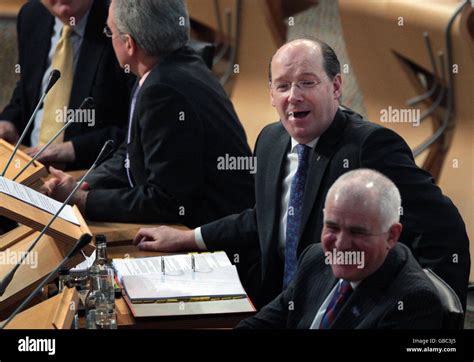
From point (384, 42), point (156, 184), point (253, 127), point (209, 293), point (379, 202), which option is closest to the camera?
point (379, 202)

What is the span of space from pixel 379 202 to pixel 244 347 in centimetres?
50

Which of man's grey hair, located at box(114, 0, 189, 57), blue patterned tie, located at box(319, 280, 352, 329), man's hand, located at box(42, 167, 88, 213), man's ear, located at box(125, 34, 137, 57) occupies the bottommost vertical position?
blue patterned tie, located at box(319, 280, 352, 329)

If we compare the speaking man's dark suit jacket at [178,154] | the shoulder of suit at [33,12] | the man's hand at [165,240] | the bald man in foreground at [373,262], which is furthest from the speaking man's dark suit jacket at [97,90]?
the bald man in foreground at [373,262]

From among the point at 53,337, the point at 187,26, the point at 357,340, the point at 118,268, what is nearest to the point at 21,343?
the point at 53,337

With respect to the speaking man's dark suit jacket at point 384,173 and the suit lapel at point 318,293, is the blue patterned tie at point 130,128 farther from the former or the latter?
the suit lapel at point 318,293

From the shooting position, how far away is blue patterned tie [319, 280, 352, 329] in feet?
Result: 9.75

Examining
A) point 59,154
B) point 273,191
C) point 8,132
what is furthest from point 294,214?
point 8,132

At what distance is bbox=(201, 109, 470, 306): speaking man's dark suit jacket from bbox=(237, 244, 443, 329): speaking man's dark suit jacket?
1.15 feet

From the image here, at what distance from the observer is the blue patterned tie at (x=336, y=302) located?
2.97m

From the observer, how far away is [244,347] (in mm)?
3029

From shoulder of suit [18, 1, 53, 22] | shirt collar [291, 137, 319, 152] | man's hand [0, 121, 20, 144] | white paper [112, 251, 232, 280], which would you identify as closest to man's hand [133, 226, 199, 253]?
white paper [112, 251, 232, 280]

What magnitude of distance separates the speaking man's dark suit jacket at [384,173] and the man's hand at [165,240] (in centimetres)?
23

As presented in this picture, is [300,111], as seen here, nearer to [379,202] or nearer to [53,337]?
[379,202]

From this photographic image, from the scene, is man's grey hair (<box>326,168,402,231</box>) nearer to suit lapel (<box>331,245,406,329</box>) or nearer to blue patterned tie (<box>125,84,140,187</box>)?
suit lapel (<box>331,245,406,329</box>)
